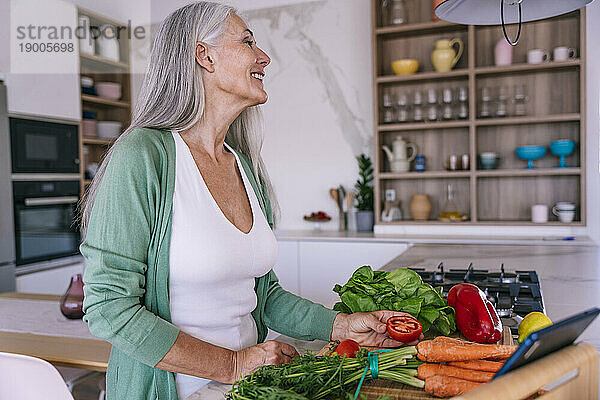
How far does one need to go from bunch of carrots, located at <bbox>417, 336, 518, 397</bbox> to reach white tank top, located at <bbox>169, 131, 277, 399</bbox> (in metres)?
0.45

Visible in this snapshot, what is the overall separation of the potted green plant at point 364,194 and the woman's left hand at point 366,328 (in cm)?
282

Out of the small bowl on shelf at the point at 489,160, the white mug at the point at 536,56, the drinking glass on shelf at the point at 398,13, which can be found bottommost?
the small bowl on shelf at the point at 489,160

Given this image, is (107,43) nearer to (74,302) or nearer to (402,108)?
(402,108)

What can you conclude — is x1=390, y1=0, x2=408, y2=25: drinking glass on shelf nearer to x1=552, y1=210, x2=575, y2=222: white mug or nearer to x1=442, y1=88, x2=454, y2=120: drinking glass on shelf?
x1=442, y1=88, x2=454, y2=120: drinking glass on shelf

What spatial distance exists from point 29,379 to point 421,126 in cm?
305

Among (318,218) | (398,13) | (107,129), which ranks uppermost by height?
(398,13)

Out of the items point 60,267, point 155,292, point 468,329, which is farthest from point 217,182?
point 60,267

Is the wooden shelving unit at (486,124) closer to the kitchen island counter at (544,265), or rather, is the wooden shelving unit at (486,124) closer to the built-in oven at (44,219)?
the kitchen island counter at (544,265)

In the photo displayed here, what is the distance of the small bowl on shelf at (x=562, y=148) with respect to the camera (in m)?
3.70

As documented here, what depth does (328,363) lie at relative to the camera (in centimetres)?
99

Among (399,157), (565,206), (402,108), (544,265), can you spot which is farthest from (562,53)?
(544,265)

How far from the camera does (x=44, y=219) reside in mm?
4152

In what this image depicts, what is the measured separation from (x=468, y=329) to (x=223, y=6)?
95cm

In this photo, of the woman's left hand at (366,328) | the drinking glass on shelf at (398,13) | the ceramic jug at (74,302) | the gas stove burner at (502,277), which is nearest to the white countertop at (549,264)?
the gas stove burner at (502,277)
